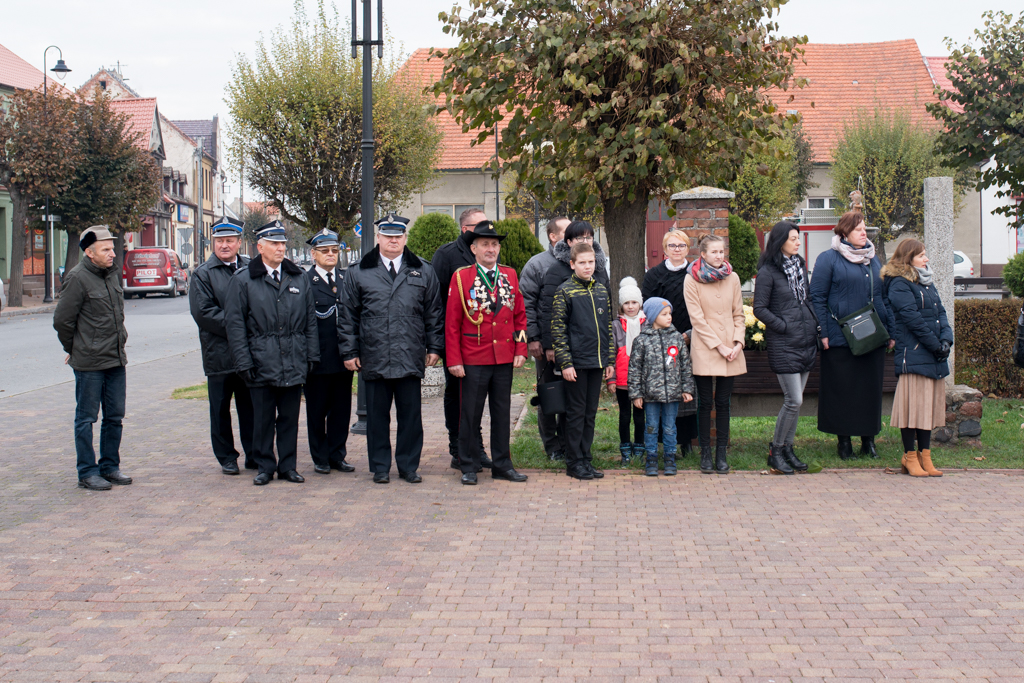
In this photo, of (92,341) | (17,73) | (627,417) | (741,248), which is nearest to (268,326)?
(92,341)

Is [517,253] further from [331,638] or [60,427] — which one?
[331,638]

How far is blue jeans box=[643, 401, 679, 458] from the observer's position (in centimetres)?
751

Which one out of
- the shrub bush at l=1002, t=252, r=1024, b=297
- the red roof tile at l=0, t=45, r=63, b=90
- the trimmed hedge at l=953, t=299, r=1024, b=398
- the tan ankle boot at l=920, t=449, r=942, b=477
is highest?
the red roof tile at l=0, t=45, r=63, b=90

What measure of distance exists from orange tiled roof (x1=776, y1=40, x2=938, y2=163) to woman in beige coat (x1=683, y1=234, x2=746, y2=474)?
1209 inches

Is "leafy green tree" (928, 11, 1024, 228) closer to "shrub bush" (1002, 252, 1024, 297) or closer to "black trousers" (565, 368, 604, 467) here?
"shrub bush" (1002, 252, 1024, 297)

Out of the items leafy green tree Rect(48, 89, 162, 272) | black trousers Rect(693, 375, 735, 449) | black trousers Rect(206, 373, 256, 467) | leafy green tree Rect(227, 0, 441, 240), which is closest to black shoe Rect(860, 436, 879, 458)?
black trousers Rect(693, 375, 735, 449)

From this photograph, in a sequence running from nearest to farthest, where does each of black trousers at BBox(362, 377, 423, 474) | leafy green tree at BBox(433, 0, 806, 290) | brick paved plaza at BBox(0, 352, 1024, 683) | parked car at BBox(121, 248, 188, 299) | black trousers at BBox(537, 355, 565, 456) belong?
brick paved plaza at BBox(0, 352, 1024, 683), black trousers at BBox(362, 377, 423, 474), black trousers at BBox(537, 355, 565, 456), leafy green tree at BBox(433, 0, 806, 290), parked car at BBox(121, 248, 188, 299)

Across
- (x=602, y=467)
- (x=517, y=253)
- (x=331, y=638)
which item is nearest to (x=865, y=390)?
(x=602, y=467)

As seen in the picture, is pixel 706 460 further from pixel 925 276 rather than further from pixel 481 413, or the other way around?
pixel 925 276

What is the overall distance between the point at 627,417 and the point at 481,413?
1.34 metres

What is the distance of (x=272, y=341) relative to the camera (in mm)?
7250

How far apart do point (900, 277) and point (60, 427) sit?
811cm

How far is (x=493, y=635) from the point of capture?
426 centimetres

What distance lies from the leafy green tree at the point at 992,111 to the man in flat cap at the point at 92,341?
13210 millimetres
